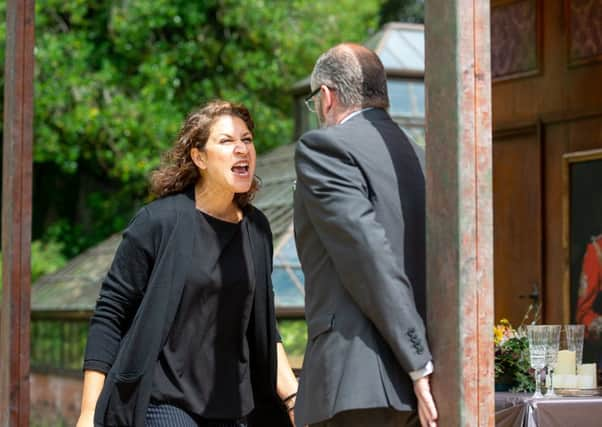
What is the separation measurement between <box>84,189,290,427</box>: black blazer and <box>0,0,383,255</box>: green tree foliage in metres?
15.6

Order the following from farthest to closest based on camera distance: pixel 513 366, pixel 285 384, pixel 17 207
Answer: pixel 17 207 → pixel 513 366 → pixel 285 384

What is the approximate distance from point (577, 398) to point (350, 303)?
4.51 feet

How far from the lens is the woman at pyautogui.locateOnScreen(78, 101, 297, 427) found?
4.21 metres

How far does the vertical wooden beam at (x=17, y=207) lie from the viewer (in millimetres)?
6277

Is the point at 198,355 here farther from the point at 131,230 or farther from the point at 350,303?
the point at 350,303

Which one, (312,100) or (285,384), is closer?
(312,100)

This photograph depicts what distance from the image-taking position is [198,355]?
4270mm

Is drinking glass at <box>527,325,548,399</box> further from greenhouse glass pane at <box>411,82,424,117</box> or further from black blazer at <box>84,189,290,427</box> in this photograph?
greenhouse glass pane at <box>411,82,424,117</box>

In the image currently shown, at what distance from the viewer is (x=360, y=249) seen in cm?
343

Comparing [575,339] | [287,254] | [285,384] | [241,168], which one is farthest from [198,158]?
[287,254]

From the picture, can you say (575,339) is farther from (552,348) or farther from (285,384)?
(285,384)

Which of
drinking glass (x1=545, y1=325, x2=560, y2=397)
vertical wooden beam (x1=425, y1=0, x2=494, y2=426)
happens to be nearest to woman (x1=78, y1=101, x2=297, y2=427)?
drinking glass (x1=545, y1=325, x2=560, y2=397)

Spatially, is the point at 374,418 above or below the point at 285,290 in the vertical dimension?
below

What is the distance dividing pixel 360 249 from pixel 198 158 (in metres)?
1.24
